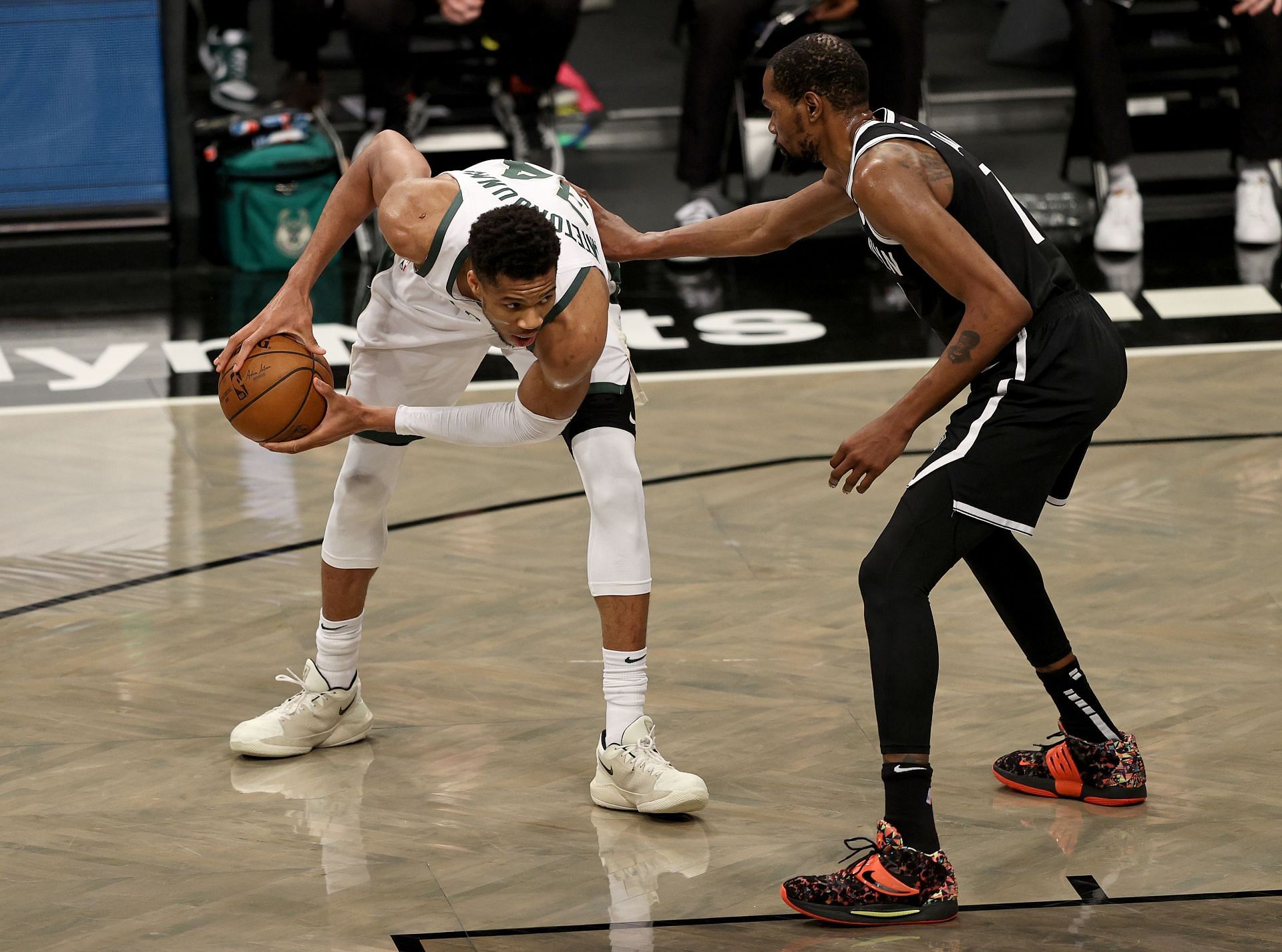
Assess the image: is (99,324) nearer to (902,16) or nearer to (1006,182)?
(902,16)

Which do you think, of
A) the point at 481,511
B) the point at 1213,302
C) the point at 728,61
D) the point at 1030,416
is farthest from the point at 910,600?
the point at 728,61

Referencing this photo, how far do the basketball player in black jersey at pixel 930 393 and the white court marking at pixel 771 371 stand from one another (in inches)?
113

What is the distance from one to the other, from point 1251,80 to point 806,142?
16.2 feet

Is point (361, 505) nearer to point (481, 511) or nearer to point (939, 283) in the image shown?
point (939, 283)

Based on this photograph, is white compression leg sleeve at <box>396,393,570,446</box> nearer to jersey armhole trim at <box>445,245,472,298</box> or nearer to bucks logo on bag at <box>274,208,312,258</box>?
jersey armhole trim at <box>445,245,472,298</box>

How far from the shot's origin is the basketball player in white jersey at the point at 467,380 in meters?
3.14

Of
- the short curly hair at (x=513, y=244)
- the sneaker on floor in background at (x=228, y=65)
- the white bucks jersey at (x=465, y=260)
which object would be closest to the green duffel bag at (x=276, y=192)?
the sneaker on floor in background at (x=228, y=65)

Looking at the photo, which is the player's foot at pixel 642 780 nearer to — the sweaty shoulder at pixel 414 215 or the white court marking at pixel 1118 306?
the sweaty shoulder at pixel 414 215

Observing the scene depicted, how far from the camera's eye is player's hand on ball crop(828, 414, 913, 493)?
9.91ft

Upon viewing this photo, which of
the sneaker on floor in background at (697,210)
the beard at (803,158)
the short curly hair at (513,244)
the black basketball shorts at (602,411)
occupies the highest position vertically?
the beard at (803,158)

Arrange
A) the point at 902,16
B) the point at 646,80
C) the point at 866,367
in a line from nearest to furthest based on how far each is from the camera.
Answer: the point at 866,367 < the point at 902,16 < the point at 646,80

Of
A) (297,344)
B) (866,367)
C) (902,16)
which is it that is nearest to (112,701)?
(297,344)

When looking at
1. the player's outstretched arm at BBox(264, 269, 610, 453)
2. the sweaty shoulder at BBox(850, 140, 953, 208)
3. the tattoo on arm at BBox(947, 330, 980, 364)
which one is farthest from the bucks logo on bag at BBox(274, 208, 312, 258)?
the tattoo on arm at BBox(947, 330, 980, 364)

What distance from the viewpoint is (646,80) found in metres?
8.94
